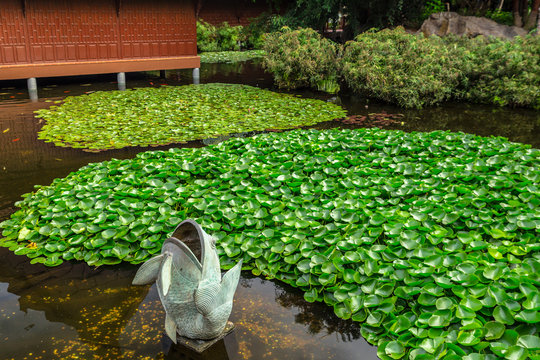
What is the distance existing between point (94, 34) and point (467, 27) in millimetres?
12642

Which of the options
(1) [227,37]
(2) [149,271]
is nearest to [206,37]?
(1) [227,37]

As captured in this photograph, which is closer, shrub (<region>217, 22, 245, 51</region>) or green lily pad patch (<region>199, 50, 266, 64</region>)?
green lily pad patch (<region>199, 50, 266, 64</region>)

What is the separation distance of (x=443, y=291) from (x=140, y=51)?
12.8m

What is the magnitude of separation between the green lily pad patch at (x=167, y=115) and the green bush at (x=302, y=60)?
1116mm

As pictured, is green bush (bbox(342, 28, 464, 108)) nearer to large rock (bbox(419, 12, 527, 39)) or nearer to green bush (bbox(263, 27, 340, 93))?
green bush (bbox(263, 27, 340, 93))

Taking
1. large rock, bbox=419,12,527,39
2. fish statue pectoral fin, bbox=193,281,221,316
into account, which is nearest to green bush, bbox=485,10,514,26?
large rock, bbox=419,12,527,39

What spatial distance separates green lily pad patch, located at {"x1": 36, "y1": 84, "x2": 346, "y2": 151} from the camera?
27.1ft

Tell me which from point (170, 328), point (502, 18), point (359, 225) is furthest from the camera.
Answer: point (502, 18)

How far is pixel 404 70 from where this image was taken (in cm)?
1204

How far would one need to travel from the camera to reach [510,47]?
40.0ft

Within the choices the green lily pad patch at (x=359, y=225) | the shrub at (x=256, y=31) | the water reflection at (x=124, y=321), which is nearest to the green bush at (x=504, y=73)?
the green lily pad patch at (x=359, y=225)

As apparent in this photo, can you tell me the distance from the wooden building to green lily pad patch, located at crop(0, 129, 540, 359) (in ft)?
26.2

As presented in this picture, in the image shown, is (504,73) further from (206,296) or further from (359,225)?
(206,296)

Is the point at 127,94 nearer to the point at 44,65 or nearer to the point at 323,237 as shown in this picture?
the point at 44,65
